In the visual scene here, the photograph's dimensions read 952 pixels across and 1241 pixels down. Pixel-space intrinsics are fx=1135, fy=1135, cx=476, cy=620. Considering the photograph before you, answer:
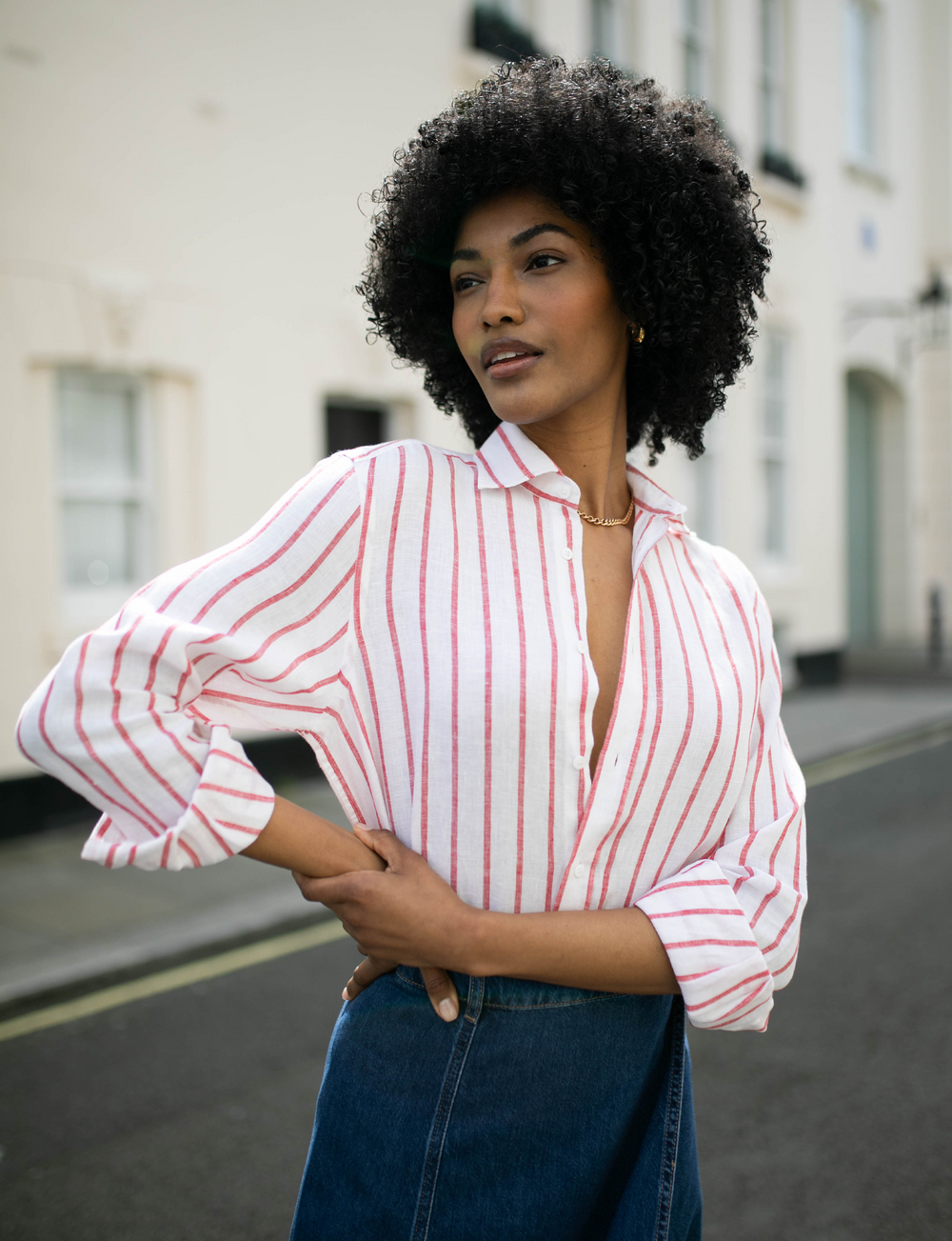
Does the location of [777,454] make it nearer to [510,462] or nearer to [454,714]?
[510,462]

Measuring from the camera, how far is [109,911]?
16.8ft

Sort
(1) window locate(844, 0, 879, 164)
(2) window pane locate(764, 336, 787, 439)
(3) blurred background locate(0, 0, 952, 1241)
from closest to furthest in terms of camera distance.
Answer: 1. (3) blurred background locate(0, 0, 952, 1241)
2. (2) window pane locate(764, 336, 787, 439)
3. (1) window locate(844, 0, 879, 164)

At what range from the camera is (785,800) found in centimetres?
145

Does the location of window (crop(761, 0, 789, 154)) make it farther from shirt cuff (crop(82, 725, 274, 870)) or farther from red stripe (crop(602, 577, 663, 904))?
shirt cuff (crop(82, 725, 274, 870))

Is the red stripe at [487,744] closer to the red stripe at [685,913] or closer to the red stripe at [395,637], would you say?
the red stripe at [395,637]

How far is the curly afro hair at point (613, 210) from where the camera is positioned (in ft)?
4.80

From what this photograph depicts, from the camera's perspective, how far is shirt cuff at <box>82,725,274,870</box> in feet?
3.77

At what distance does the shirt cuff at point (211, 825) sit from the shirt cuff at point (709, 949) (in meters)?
0.48

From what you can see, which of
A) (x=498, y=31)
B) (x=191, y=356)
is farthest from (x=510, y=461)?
(x=498, y=31)

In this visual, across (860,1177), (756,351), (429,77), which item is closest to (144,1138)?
(860,1177)

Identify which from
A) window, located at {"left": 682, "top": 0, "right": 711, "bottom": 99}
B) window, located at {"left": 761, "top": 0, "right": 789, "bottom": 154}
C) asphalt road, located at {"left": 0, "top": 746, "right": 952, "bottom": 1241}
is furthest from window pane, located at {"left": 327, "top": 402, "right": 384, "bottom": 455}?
window, located at {"left": 761, "top": 0, "right": 789, "bottom": 154}

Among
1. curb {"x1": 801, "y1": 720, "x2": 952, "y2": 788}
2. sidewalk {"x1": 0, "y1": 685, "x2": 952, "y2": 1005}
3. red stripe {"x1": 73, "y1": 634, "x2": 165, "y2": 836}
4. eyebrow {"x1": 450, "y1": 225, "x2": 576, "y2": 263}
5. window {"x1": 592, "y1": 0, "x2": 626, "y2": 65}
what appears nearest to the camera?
red stripe {"x1": 73, "y1": 634, "x2": 165, "y2": 836}

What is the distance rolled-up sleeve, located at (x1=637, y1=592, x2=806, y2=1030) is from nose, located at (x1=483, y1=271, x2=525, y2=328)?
23.0 inches

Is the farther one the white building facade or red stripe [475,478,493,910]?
the white building facade
